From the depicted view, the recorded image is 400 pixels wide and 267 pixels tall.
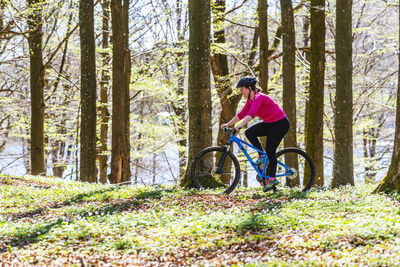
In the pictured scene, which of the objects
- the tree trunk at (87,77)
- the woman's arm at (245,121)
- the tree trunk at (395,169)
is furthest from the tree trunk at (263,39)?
the tree trunk at (395,169)

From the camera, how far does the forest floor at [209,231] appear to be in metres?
4.60

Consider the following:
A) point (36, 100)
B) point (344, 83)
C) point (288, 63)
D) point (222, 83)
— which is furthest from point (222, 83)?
point (344, 83)

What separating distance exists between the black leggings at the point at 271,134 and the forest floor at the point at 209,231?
0.65 metres

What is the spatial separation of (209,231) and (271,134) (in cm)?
300

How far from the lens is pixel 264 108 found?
779 cm

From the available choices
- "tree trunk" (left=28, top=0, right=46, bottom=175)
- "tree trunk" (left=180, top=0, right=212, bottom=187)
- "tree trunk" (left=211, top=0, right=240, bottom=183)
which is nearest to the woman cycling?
"tree trunk" (left=180, top=0, right=212, bottom=187)

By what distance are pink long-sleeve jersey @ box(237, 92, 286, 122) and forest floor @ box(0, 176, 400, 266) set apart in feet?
5.14

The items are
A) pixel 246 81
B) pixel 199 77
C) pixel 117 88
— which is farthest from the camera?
pixel 117 88

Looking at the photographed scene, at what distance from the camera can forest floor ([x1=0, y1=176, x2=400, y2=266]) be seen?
460 cm

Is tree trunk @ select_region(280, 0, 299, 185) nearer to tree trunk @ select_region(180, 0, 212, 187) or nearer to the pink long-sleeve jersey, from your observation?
tree trunk @ select_region(180, 0, 212, 187)

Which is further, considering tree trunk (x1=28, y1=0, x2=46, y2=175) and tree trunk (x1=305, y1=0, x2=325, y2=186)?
tree trunk (x1=28, y1=0, x2=46, y2=175)

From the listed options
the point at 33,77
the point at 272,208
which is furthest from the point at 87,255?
the point at 33,77

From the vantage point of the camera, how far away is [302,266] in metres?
4.08

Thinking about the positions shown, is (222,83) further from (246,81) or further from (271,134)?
(271,134)
